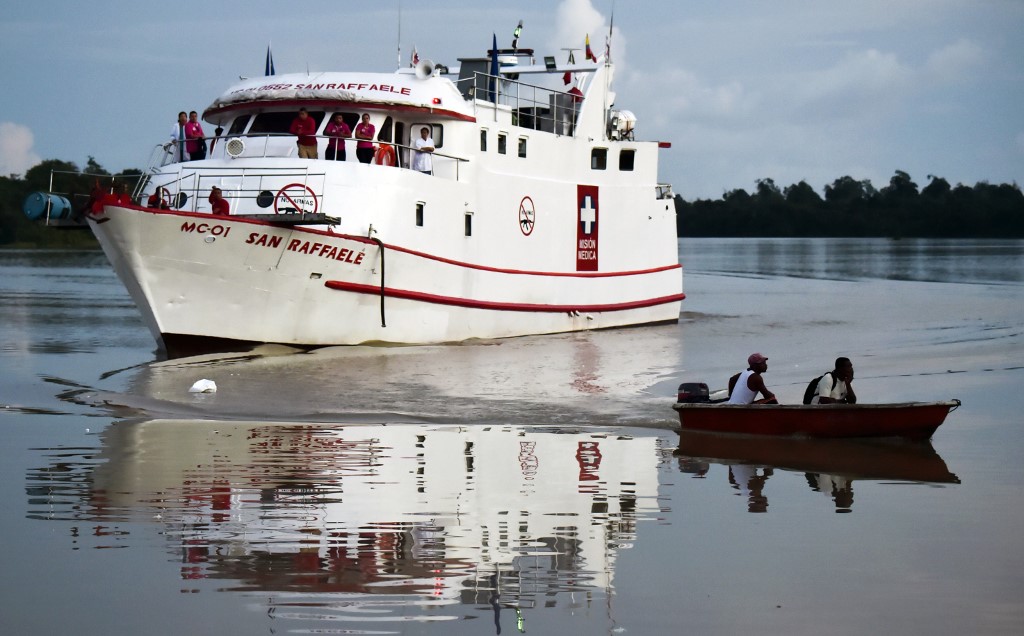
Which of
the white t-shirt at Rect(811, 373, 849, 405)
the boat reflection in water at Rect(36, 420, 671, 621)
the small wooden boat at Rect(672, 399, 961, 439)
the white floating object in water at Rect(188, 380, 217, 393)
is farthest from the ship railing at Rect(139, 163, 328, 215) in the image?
the white t-shirt at Rect(811, 373, 849, 405)

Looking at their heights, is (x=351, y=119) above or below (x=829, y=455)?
above

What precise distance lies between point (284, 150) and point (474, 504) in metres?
12.7

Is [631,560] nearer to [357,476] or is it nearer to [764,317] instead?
[357,476]

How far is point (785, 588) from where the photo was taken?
25.2ft

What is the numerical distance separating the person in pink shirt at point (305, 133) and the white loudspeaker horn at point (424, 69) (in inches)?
81.3

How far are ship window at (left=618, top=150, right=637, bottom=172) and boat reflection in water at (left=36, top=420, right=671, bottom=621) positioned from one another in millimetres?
14266

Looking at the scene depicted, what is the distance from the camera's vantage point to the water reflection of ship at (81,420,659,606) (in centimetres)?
783

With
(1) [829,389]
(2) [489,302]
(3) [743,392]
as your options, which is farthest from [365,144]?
(1) [829,389]

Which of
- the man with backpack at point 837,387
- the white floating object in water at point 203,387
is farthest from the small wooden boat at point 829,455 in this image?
the white floating object in water at point 203,387

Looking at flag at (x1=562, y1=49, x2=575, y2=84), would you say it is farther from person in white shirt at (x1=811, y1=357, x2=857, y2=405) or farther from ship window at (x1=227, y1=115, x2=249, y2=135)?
person in white shirt at (x1=811, y1=357, x2=857, y2=405)

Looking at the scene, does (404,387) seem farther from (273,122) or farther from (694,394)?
(273,122)

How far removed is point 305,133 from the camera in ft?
68.2

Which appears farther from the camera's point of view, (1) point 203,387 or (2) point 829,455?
(1) point 203,387

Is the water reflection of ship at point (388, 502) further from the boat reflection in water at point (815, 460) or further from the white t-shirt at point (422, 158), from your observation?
the white t-shirt at point (422, 158)
